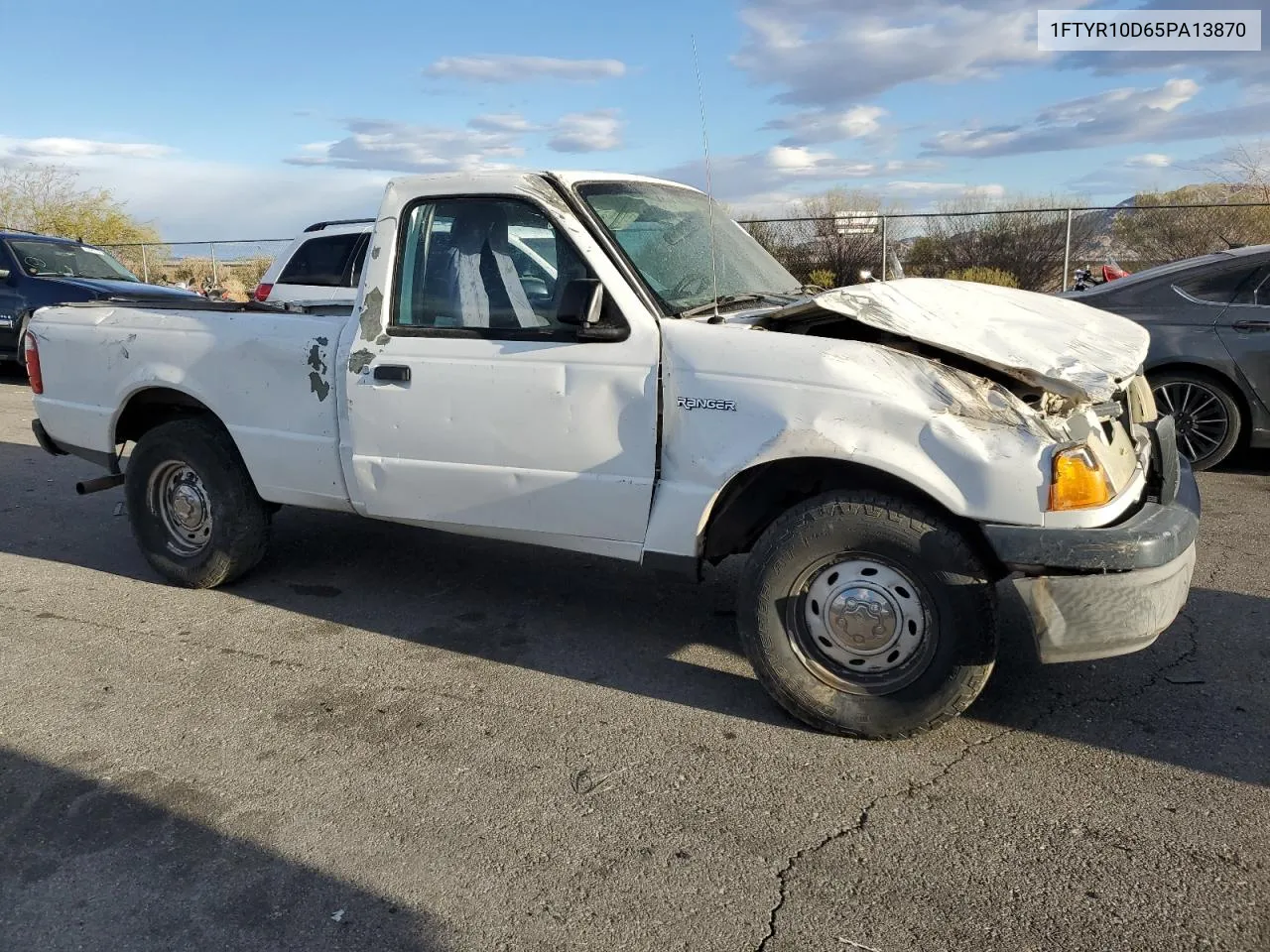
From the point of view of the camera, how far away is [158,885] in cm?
294

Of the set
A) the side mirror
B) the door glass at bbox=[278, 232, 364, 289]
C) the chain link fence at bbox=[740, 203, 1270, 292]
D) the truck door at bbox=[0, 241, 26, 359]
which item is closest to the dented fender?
the side mirror

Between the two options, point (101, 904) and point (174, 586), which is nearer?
point (101, 904)

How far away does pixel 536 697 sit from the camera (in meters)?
4.09

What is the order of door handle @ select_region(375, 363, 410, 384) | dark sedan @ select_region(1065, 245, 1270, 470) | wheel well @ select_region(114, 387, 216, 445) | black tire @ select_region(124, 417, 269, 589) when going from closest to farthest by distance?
door handle @ select_region(375, 363, 410, 384) < black tire @ select_region(124, 417, 269, 589) < wheel well @ select_region(114, 387, 216, 445) < dark sedan @ select_region(1065, 245, 1270, 470)

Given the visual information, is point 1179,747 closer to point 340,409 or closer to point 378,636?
point 378,636

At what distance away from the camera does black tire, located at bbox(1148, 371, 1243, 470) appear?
7.23m

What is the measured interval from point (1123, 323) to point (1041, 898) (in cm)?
265

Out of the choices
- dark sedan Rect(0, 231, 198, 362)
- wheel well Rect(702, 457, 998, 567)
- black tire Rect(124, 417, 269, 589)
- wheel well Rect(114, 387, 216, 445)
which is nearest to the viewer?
wheel well Rect(702, 457, 998, 567)

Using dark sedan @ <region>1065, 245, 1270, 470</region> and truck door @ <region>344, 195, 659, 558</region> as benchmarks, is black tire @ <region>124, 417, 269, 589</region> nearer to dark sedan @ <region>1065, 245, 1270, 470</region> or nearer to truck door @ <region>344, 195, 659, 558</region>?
truck door @ <region>344, 195, 659, 558</region>

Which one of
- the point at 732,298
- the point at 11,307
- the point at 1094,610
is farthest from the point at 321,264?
the point at 1094,610

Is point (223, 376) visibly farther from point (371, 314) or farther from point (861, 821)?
point (861, 821)

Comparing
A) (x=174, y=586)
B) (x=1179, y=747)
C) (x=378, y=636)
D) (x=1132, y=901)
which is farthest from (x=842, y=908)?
(x=174, y=586)

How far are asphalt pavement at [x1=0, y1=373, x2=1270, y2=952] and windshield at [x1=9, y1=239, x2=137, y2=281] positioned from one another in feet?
30.6

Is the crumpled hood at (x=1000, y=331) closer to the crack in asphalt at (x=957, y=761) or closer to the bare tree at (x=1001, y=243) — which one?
the crack in asphalt at (x=957, y=761)
